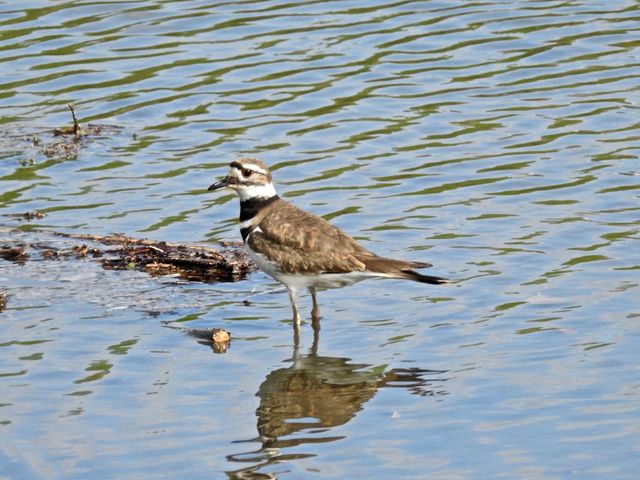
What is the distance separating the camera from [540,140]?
1989 cm

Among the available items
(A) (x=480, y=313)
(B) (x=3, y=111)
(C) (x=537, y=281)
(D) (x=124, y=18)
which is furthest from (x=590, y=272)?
(D) (x=124, y=18)

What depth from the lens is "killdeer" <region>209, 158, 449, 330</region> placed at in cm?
1450

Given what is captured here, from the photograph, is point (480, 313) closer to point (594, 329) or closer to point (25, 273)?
point (594, 329)

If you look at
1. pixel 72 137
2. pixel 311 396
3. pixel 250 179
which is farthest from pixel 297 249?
pixel 72 137

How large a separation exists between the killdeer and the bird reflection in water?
34.1 inches

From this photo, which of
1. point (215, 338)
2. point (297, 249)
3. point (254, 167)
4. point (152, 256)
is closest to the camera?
point (215, 338)

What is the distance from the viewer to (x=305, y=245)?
1492cm

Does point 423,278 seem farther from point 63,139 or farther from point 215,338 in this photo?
point 63,139

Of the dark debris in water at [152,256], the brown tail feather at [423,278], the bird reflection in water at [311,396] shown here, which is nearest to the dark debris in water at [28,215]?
the dark debris in water at [152,256]

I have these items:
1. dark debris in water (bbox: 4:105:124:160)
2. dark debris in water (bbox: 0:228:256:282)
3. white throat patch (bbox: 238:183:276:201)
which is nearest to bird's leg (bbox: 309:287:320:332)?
white throat patch (bbox: 238:183:276:201)

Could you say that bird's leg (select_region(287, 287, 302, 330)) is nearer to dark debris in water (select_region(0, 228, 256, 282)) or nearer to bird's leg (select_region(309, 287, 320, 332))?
bird's leg (select_region(309, 287, 320, 332))

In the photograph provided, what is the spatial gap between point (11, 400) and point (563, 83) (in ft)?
39.1

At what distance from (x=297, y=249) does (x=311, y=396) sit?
2.22m

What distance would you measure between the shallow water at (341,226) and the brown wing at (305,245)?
27.3 inches
